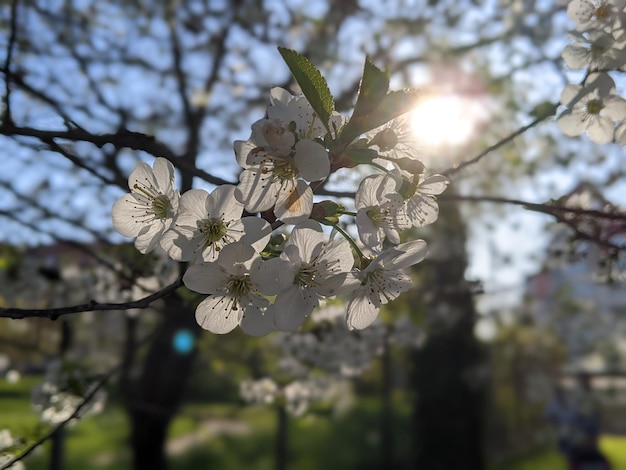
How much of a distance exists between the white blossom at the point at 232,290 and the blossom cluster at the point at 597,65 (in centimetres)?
81

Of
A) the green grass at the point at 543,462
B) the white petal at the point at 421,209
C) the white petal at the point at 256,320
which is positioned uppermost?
the green grass at the point at 543,462

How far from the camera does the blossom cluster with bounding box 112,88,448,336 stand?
81 centimetres

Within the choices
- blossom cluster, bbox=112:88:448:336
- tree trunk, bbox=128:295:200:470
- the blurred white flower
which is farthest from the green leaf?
tree trunk, bbox=128:295:200:470

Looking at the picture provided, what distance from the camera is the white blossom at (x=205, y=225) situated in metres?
0.86

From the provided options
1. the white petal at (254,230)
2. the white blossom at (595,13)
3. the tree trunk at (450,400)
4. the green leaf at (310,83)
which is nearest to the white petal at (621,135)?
the white blossom at (595,13)

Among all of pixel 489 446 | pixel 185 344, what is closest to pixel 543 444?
pixel 489 446

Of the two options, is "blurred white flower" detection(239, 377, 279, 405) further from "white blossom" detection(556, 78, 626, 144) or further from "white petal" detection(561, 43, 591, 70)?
"white petal" detection(561, 43, 591, 70)

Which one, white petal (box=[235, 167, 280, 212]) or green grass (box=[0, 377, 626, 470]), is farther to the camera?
green grass (box=[0, 377, 626, 470])

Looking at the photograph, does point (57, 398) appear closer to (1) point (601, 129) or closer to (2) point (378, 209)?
(2) point (378, 209)

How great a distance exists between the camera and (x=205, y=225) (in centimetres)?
88

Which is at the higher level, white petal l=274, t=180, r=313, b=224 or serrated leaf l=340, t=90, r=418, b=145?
serrated leaf l=340, t=90, r=418, b=145

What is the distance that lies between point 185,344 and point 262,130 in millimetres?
3593

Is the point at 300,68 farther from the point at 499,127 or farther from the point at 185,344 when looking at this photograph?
the point at 499,127

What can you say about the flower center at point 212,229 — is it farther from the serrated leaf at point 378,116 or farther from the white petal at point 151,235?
the serrated leaf at point 378,116
